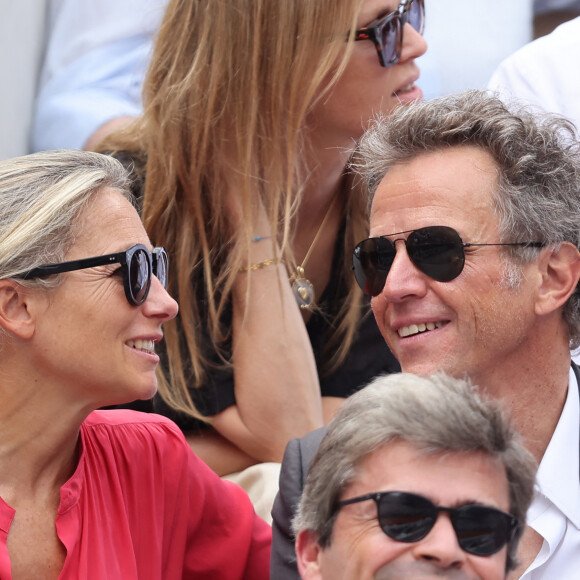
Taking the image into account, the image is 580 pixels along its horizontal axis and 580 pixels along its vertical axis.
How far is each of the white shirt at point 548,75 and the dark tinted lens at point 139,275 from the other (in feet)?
5.62

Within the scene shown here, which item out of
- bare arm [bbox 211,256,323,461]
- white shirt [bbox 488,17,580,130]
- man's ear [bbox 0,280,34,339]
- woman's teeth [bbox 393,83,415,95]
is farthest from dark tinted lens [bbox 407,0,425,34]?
man's ear [bbox 0,280,34,339]

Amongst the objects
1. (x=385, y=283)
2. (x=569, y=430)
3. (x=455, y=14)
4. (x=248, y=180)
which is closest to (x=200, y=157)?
(x=248, y=180)

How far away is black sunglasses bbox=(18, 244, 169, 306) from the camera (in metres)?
2.26

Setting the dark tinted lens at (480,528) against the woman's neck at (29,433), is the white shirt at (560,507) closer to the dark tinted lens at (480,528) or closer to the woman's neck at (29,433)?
the dark tinted lens at (480,528)

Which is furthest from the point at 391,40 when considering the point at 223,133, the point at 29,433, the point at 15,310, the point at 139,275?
the point at 29,433

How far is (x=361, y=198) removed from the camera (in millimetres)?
3379

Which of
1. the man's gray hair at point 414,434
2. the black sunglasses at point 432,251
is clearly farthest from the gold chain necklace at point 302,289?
the man's gray hair at point 414,434

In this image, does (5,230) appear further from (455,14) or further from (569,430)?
(455,14)

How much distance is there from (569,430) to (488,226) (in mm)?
499

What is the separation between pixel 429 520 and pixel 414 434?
135 mm

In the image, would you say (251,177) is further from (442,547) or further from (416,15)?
(442,547)

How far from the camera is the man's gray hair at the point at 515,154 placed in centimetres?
239

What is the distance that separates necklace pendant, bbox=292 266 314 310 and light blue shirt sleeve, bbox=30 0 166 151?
1.10 m

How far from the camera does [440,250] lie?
235 cm
